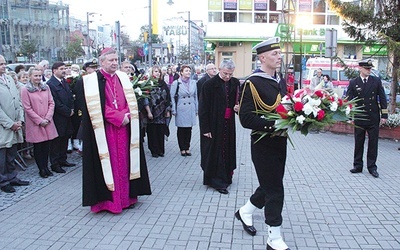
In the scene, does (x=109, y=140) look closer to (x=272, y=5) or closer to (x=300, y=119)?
(x=300, y=119)

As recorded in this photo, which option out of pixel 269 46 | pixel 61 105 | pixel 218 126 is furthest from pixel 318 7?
pixel 269 46

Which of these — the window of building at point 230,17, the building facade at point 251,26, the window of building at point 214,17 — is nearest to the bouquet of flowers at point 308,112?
the building facade at point 251,26

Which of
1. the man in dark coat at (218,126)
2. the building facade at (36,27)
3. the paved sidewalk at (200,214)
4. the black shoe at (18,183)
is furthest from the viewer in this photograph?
the building facade at (36,27)

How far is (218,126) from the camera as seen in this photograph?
607cm

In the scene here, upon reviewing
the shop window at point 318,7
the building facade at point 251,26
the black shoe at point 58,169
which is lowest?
the black shoe at point 58,169

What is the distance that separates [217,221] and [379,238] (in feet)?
6.04

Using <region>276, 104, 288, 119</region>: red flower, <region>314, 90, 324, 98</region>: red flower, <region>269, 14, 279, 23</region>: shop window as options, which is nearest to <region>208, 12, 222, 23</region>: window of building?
<region>269, 14, 279, 23</region>: shop window

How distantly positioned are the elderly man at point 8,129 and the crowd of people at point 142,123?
→ 16 mm

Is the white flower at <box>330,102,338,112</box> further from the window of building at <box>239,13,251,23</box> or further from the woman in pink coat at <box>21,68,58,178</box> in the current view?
the window of building at <box>239,13,251,23</box>

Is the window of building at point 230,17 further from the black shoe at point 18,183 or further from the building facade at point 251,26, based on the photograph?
the black shoe at point 18,183

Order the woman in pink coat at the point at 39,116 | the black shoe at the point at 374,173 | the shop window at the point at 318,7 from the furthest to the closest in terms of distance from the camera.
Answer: the shop window at the point at 318,7, the black shoe at the point at 374,173, the woman in pink coat at the point at 39,116

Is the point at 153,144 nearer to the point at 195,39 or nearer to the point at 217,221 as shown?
the point at 217,221

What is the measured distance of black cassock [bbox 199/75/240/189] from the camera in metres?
6.07

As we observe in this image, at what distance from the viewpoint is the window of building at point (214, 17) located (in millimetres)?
32891
